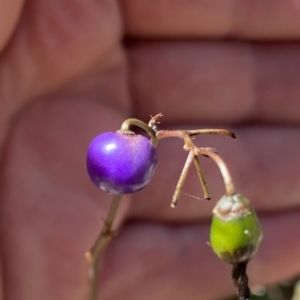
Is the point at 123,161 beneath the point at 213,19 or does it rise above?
beneath

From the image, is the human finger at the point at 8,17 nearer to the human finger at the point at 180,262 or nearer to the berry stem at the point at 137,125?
the berry stem at the point at 137,125

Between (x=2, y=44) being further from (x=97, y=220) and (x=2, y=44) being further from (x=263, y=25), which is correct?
(x=263, y=25)

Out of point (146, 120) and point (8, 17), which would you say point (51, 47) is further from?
point (146, 120)

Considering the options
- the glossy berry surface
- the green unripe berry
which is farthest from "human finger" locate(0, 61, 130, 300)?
the green unripe berry

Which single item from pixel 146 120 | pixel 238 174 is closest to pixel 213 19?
pixel 146 120

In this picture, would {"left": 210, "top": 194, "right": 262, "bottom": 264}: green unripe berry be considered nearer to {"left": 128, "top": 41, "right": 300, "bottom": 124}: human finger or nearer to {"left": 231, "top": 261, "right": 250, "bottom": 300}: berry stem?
{"left": 231, "top": 261, "right": 250, "bottom": 300}: berry stem

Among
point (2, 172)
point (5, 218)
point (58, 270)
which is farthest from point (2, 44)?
point (58, 270)

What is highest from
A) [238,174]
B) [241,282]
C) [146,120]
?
[146,120]
